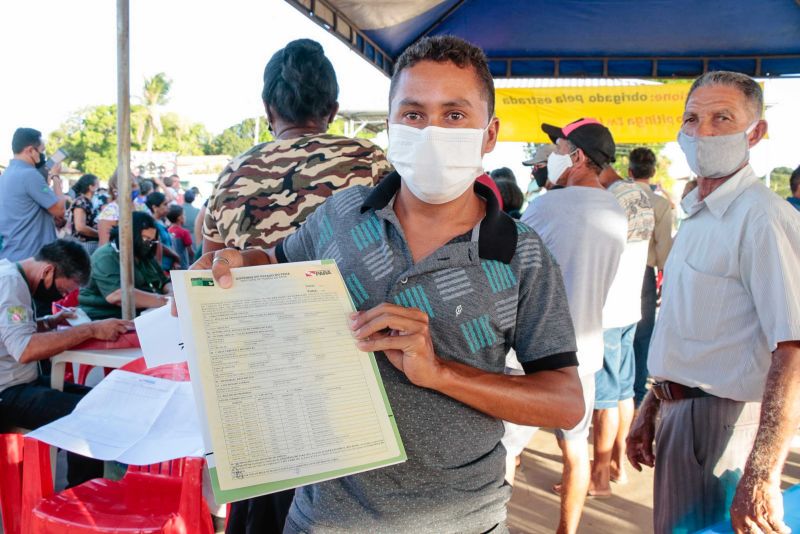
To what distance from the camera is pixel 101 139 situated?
1737 inches

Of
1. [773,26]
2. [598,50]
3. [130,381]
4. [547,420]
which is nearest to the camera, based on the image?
[547,420]

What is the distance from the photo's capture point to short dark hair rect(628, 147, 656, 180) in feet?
17.2

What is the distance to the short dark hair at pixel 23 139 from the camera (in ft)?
15.9

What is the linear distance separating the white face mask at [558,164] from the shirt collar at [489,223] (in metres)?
1.92

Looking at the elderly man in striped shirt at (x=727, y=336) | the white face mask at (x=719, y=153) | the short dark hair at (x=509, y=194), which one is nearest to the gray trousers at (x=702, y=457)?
the elderly man in striped shirt at (x=727, y=336)

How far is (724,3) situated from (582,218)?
324 cm

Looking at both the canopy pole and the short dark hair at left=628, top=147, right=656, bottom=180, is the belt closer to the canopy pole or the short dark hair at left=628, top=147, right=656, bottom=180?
the canopy pole

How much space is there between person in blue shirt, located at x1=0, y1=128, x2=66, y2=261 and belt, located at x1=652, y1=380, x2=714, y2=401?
4788mm

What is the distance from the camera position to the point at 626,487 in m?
3.77

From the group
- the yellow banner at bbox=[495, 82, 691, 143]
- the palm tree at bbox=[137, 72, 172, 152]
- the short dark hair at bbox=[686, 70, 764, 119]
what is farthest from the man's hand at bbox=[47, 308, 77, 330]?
the palm tree at bbox=[137, 72, 172, 152]

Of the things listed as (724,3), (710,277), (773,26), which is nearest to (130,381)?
(710,277)

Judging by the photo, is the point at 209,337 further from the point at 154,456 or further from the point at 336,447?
the point at 154,456

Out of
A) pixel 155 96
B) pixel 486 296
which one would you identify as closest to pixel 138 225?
pixel 486 296

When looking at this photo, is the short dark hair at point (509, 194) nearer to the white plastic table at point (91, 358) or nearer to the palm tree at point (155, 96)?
the white plastic table at point (91, 358)
